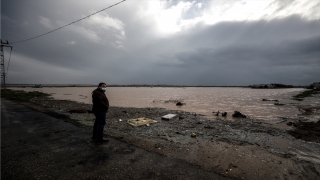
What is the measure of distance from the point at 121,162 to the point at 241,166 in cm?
364

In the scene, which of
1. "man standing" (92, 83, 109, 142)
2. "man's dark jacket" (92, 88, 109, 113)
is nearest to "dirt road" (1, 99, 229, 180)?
"man standing" (92, 83, 109, 142)

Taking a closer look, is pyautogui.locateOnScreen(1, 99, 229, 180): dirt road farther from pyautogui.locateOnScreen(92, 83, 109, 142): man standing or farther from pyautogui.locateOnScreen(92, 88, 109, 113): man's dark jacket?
pyautogui.locateOnScreen(92, 88, 109, 113): man's dark jacket

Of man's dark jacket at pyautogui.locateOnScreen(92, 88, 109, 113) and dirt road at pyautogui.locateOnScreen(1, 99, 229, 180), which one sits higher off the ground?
man's dark jacket at pyautogui.locateOnScreen(92, 88, 109, 113)

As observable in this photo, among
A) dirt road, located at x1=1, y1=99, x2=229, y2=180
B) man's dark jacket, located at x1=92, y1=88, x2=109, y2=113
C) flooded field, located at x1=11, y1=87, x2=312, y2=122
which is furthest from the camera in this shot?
flooded field, located at x1=11, y1=87, x2=312, y2=122

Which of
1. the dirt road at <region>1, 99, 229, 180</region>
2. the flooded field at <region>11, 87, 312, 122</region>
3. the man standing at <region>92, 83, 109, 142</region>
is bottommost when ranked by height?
the flooded field at <region>11, 87, 312, 122</region>

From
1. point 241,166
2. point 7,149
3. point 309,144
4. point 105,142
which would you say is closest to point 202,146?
point 241,166

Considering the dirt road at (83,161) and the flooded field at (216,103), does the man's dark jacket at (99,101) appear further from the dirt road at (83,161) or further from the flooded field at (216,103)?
the flooded field at (216,103)

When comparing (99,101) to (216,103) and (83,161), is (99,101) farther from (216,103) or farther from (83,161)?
(216,103)

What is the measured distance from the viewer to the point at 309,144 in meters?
7.18

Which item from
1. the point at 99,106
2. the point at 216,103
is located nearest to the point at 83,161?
the point at 99,106

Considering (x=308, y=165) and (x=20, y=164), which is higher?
(x=20, y=164)

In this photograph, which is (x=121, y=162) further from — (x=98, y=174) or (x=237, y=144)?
(x=237, y=144)

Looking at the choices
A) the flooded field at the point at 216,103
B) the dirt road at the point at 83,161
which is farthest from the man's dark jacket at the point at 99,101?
the flooded field at the point at 216,103

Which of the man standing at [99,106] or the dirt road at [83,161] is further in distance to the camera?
the man standing at [99,106]
